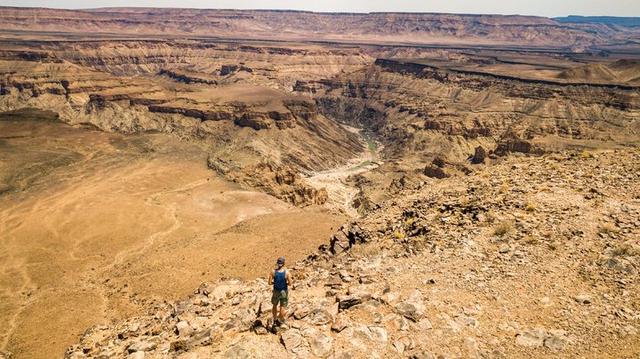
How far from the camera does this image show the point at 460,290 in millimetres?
17922

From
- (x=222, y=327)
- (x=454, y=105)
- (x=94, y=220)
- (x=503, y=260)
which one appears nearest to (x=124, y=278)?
(x=94, y=220)

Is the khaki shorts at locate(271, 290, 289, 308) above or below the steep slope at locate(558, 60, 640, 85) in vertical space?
below

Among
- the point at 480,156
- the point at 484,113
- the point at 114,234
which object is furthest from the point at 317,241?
the point at 484,113

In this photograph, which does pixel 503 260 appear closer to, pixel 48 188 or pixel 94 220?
pixel 94 220

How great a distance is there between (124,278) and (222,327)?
76.6 feet

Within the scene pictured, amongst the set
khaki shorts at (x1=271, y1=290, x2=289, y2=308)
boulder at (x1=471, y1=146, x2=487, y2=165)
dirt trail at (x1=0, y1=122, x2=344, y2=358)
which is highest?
khaki shorts at (x1=271, y1=290, x2=289, y2=308)

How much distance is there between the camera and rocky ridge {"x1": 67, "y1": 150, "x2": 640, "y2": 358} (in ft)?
50.6

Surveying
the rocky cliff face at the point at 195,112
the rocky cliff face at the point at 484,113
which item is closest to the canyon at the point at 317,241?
the rocky cliff face at the point at 484,113

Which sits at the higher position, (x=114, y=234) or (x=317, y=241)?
(x=317, y=241)

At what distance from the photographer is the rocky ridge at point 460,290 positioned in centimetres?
Result: 1543

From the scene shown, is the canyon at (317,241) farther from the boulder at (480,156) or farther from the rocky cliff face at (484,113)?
the rocky cliff face at (484,113)

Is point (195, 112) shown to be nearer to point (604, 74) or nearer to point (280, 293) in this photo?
point (280, 293)

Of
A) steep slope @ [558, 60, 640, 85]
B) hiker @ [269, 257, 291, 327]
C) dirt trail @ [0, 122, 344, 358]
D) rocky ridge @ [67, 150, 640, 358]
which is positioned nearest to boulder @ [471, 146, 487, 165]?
dirt trail @ [0, 122, 344, 358]

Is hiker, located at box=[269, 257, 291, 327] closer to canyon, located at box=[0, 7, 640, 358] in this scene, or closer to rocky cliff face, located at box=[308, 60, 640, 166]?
canyon, located at box=[0, 7, 640, 358]
